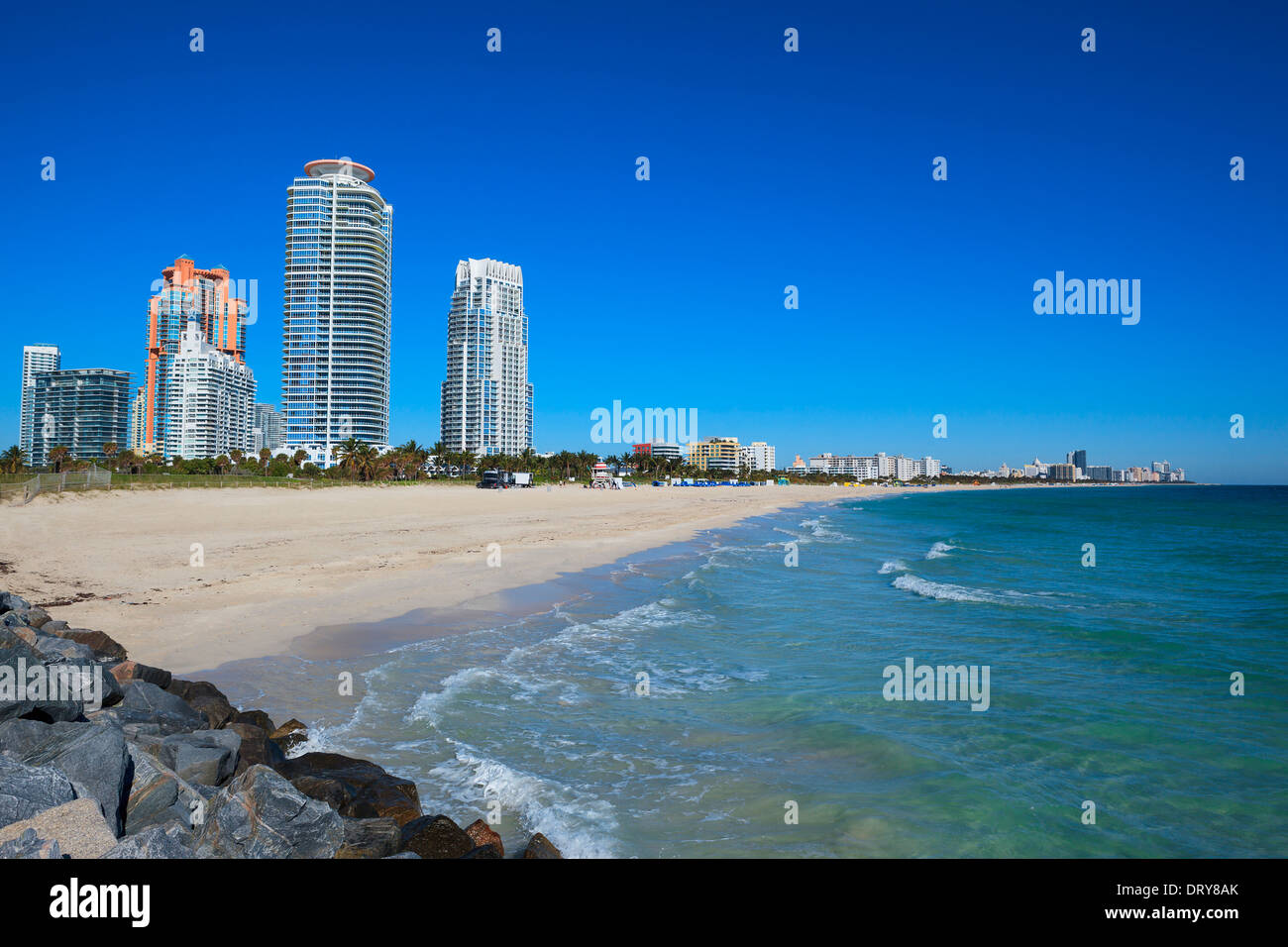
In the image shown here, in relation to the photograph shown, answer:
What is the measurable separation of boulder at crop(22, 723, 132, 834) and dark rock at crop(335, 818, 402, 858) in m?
1.62

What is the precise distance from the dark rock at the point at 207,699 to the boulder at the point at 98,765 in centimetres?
284

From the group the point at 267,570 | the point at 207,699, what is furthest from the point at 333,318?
the point at 207,699

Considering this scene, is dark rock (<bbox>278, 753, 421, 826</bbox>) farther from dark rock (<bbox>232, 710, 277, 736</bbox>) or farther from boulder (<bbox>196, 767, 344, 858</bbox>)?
dark rock (<bbox>232, 710, 277, 736</bbox>)

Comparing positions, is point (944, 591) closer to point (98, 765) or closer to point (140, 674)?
point (140, 674)

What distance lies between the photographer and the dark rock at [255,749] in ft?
23.5

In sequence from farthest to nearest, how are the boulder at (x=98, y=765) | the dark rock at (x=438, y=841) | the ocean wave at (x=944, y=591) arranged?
the ocean wave at (x=944, y=591)
the dark rock at (x=438, y=841)
the boulder at (x=98, y=765)

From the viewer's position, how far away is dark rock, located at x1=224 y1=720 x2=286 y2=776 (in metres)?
7.18

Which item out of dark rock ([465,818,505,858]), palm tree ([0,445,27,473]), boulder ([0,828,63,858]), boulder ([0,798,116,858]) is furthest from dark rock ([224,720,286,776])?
palm tree ([0,445,27,473])

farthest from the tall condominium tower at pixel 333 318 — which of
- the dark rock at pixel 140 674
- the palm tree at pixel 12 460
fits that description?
the dark rock at pixel 140 674

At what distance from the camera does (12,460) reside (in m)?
66.0

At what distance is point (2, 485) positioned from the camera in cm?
3622

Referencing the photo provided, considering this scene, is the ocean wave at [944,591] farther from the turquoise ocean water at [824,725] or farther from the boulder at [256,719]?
the boulder at [256,719]

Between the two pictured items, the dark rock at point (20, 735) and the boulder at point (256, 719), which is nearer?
the dark rock at point (20, 735)
